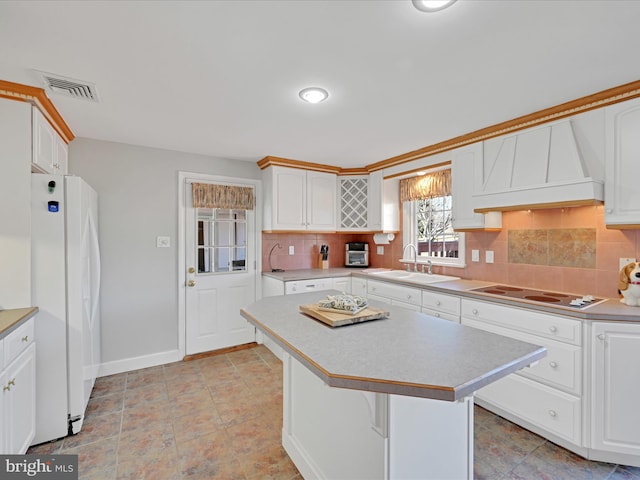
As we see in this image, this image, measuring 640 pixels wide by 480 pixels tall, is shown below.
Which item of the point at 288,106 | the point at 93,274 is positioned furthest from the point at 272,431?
the point at 288,106

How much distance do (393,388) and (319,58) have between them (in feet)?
5.20

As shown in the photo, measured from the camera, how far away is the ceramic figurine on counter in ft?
6.26

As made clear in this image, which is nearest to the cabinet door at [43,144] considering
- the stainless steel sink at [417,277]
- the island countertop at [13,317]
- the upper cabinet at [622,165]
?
the island countertop at [13,317]

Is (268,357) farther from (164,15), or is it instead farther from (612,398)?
(164,15)

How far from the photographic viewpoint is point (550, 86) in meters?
1.90

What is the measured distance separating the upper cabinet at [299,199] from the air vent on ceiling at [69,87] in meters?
1.86

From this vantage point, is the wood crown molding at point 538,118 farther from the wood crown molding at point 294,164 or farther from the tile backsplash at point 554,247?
the tile backsplash at point 554,247

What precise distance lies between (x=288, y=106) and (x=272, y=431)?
231 cm

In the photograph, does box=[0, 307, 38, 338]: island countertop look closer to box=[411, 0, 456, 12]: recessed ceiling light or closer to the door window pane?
the door window pane

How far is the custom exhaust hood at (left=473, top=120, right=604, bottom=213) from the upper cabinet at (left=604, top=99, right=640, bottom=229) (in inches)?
3.0

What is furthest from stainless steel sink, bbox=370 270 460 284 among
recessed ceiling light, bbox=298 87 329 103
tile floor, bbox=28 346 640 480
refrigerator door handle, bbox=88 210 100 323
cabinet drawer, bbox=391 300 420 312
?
refrigerator door handle, bbox=88 210 100 323

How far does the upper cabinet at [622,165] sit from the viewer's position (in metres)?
1.89

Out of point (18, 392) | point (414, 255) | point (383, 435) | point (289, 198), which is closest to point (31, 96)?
point (18, 392)

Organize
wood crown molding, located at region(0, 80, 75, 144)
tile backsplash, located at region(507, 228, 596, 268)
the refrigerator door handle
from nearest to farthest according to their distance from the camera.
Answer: wood crown molding, located at region(0, 80, 75, 144)
tile backsplash, located at region(507, 228, 596, 268)
the refrigerator door handle
